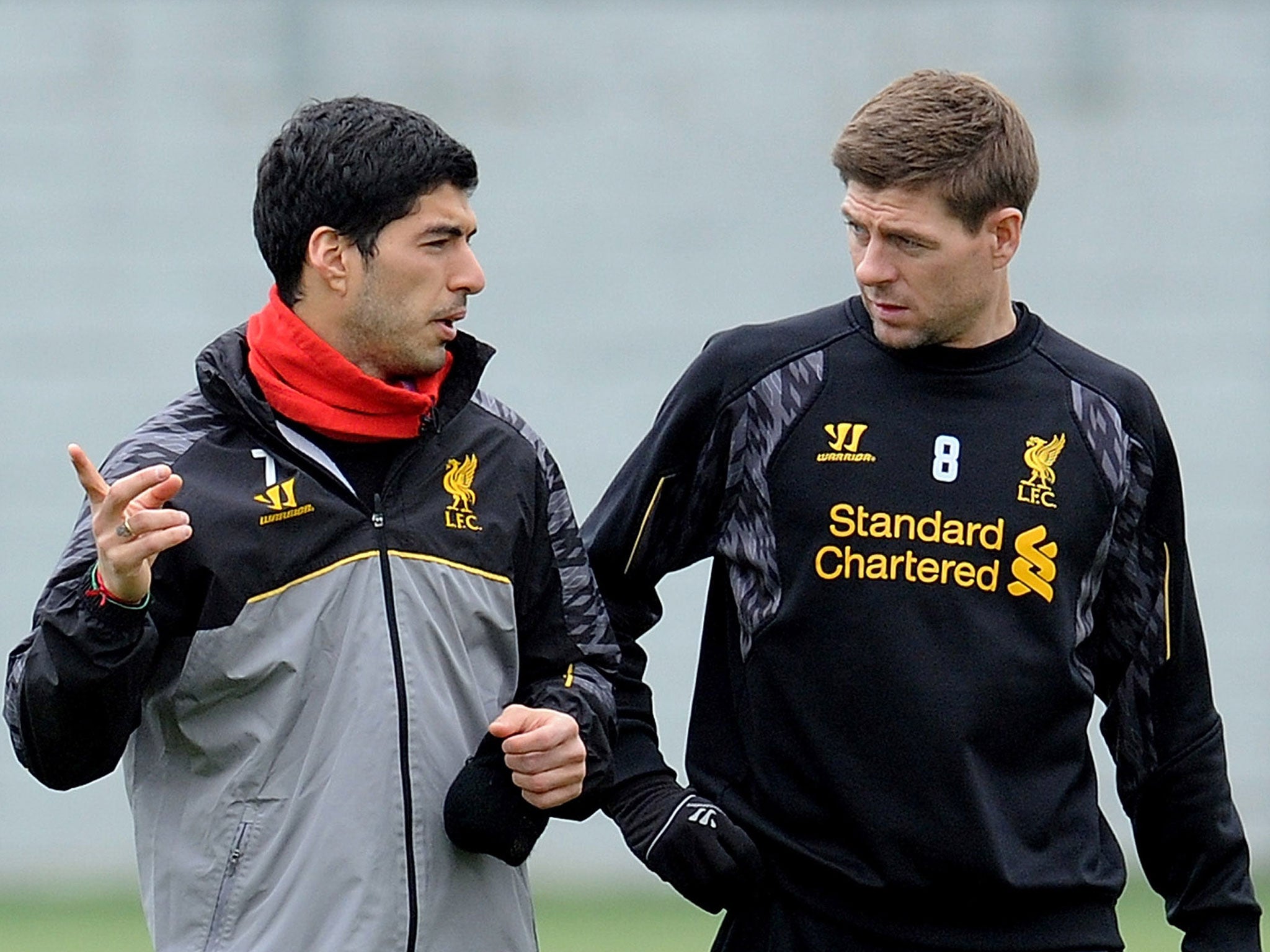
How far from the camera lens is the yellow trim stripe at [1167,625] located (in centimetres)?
289

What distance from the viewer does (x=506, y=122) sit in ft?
24.8

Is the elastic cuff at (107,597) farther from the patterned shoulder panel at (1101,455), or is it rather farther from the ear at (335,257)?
the patterned shoulder panel at (1101,455)

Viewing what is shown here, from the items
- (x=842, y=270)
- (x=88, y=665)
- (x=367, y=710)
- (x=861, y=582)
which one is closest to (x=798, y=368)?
(x=861, y=582)

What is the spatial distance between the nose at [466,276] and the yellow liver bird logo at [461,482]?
0.21m

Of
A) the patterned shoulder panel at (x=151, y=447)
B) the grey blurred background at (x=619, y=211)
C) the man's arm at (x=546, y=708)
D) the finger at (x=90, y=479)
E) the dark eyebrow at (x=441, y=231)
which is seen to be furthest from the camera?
the grey blurred background at (x=619, y=211)

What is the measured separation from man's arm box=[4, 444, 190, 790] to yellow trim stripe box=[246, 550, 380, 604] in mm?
135

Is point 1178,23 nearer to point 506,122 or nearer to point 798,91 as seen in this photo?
point 798,91

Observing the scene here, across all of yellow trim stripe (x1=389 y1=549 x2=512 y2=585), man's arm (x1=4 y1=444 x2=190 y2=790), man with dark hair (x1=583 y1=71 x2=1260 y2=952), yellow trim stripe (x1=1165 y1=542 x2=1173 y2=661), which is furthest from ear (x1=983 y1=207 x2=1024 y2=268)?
man's arm (x1=4 y1=444 x2=190 y2=790)

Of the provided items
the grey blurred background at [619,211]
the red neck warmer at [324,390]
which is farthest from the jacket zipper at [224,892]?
the grey blurred background at [619,211]

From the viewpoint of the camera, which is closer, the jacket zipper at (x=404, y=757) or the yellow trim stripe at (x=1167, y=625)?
the jacket zipper at (x=404, y=757)

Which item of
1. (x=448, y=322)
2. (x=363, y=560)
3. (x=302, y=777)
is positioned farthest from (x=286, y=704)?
(x=448, y=322)

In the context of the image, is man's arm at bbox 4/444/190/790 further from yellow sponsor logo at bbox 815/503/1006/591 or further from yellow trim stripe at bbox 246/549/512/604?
yellow sponsor logo at bbox 815/503/1006/591

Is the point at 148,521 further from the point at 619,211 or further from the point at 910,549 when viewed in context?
the point at 619,211

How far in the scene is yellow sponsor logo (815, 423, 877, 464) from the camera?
278 cm
